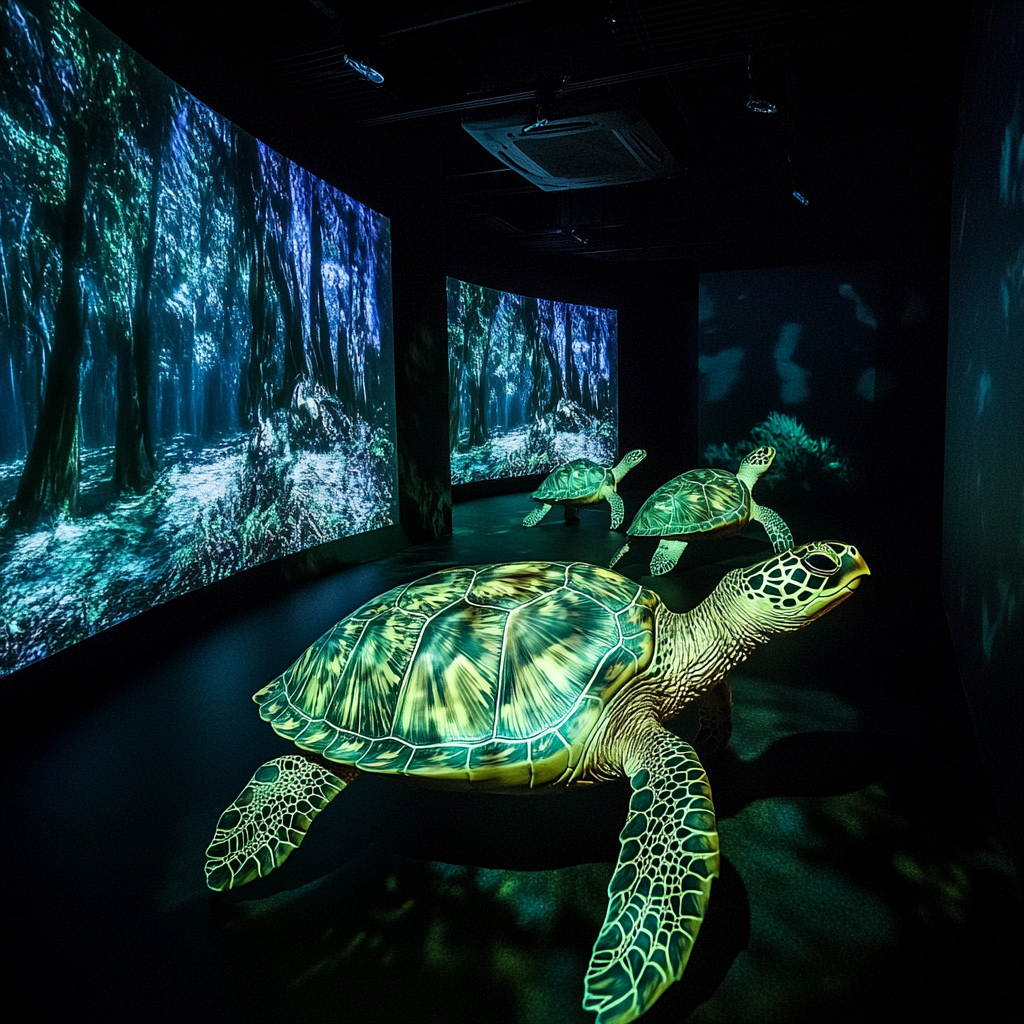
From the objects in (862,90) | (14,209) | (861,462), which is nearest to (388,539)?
(14,209)

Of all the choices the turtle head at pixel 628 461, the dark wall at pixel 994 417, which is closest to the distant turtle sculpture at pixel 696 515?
the dark wall at pixel 994 417

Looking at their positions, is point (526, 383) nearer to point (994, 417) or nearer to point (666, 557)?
point (666, 557)

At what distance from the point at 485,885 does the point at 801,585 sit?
37.0 inches

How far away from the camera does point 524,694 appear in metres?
1.31

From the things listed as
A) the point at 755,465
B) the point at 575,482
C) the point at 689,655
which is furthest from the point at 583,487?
the point at 689,655

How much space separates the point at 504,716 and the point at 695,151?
513 centimetres

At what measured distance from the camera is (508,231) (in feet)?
24.9

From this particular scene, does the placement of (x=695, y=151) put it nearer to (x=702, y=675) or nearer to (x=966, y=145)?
(x=966, y=145)

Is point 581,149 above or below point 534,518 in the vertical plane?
above

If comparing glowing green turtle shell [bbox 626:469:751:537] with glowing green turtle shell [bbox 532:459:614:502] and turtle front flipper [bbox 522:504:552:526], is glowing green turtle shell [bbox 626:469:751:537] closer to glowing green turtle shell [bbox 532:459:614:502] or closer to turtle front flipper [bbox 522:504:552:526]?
glowing green turtle shell [bbox 532:459:614:502]

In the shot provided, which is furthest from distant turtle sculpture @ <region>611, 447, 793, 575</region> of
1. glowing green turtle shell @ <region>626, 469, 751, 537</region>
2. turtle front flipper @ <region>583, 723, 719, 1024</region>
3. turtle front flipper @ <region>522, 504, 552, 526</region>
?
turtle front flipper @ <region>583, 723, 719, 1024</region>

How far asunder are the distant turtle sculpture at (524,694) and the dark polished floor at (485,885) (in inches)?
7.3

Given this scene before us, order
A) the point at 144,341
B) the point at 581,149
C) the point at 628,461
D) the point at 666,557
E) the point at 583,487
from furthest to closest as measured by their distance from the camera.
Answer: the point at 628,461 → the point at 583,487 → the point at 581,149 → the point at 666,557 → the point at 144,341

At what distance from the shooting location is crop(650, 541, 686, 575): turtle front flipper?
4051 mm
